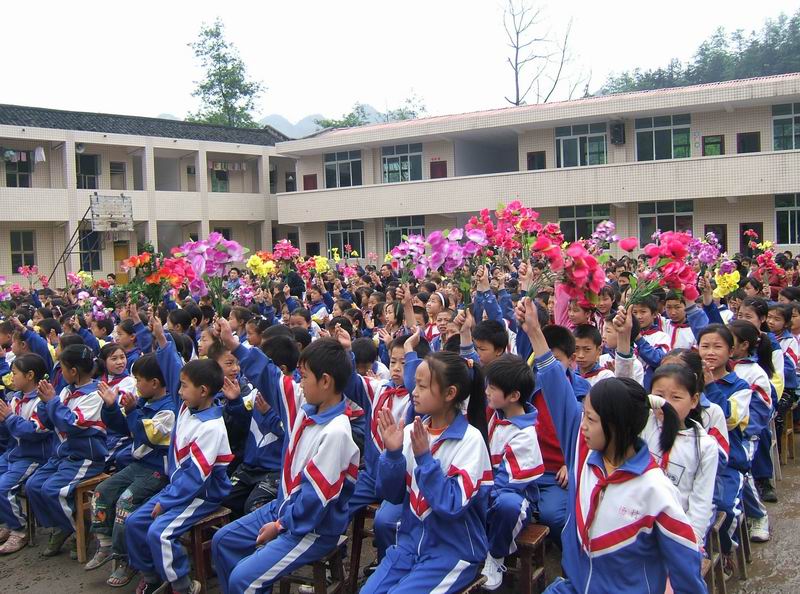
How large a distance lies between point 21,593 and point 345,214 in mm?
21800

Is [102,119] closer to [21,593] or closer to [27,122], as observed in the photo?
[27,122]

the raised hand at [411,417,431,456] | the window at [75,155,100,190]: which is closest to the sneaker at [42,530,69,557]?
the raised hand at [411,417,431,456]

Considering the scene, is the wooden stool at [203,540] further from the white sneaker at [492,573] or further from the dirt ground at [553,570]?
the white sneaker at [492,573]

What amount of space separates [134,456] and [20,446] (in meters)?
1.34

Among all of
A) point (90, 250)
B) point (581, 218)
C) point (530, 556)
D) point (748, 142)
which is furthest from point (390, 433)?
point (90, 250)

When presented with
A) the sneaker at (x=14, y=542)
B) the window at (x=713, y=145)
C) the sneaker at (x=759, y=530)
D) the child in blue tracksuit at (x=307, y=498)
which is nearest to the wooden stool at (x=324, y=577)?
the child in blue tracksuit at (x=307, y=498)

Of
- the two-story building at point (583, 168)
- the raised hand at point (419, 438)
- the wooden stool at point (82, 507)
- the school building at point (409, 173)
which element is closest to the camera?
the raised hand at point (419, 438)

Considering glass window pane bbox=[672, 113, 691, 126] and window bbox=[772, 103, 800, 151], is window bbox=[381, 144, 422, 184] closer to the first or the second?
glass window pane bbox=[672, 113, 691, 126]

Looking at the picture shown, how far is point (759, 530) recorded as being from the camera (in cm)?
445

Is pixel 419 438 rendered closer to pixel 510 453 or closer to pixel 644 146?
pixel 510 453

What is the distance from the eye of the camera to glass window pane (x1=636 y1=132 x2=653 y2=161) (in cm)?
2077

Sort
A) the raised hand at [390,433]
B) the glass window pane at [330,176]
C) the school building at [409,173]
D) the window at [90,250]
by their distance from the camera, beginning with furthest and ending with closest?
the glass window pane at [330,176]
the window at [90,250]
the school building at [409,173]
the raised hand at [390,433]

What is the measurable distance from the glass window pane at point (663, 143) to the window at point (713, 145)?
3.10 feet

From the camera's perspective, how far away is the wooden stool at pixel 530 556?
3416 mm
